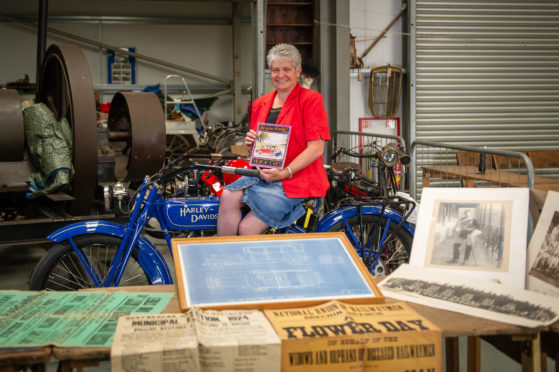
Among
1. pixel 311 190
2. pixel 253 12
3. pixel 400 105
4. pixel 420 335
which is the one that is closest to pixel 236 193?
pixel 311 190

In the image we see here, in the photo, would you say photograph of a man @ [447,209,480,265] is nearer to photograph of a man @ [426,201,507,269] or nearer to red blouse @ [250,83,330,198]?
photograph of a man @ [426,201,507,269]

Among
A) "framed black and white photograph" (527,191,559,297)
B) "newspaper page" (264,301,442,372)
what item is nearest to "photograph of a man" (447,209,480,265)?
"framed black and white photograph" (527,191,559,297)

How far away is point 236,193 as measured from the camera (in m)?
3.05

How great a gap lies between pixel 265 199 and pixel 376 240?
3.21ft

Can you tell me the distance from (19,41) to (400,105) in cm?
1003

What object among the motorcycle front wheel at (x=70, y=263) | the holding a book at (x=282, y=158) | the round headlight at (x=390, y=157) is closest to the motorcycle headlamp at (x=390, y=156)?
the round headlight at (x=390, y=157)

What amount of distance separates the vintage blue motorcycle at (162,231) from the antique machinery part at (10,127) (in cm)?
117

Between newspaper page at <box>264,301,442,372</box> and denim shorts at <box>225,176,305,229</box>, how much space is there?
156 centimetres

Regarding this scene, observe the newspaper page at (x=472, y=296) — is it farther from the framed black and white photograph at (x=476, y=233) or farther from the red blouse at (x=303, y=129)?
the red blouse at (x=303, y=129)

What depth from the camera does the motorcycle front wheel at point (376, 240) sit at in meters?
3.52

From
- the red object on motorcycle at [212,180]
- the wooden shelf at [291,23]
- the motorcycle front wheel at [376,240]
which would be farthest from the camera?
the wooden shelf at [291,23]

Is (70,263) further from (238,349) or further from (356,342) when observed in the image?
(356,342)

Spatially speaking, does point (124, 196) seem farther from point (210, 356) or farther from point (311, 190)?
point (210, 356)

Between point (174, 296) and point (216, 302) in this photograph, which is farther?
point (174, 296)
